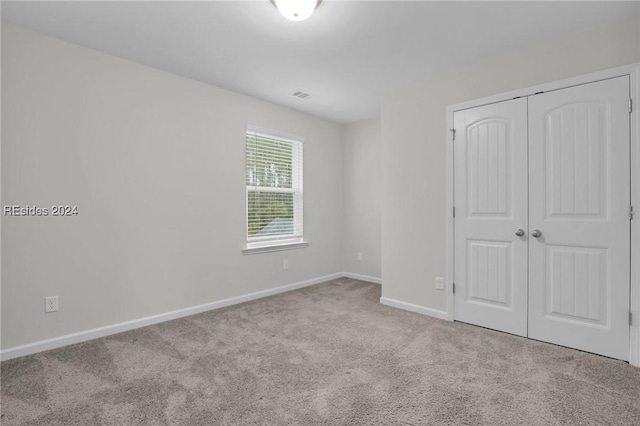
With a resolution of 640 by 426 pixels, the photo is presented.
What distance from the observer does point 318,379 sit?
209cm

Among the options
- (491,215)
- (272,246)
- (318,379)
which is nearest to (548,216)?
(491,215)

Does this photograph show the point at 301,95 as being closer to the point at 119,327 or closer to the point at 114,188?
the point at 114,188

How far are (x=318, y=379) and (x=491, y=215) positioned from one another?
210 centimetres

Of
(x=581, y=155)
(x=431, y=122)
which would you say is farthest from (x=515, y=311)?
(x=431, y=122)

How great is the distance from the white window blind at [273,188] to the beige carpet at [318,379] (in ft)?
4.91

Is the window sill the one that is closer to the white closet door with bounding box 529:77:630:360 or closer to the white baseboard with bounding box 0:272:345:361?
the white baseboard with bounding box 0:272:345:361

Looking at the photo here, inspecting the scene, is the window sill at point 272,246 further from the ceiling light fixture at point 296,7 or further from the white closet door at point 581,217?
the white closet door at point 581,217

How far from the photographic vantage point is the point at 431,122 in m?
3.31

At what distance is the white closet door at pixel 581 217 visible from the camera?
2332mm

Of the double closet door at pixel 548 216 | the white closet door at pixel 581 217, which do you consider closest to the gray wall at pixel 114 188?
the double closet door at pixel 548 216

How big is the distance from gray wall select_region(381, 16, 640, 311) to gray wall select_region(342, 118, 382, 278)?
110 cm

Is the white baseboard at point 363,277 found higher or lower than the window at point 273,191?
lower

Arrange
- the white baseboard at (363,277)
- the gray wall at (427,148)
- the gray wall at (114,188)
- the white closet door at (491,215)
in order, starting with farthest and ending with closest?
the white baseboard at (363,277) → the white closet door at (491,215) → the gray wall at (427,148) → the gray wall at (114,188)

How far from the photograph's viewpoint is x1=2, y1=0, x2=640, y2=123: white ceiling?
7.22 ft
